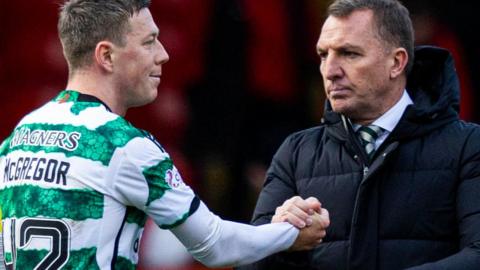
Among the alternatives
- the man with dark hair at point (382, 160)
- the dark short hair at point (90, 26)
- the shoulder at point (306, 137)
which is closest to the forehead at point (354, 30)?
the man with dark hair at point (382, 160)

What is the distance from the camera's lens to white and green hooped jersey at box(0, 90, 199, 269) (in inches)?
145

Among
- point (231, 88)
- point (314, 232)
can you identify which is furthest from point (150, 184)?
point (231, 88)

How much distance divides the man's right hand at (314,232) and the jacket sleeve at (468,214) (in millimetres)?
329

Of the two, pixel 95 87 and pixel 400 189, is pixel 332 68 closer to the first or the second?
pixel 400 189

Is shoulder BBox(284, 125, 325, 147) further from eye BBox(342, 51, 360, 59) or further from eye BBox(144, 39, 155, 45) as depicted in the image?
eye BBox(144, 39, 155, 45)

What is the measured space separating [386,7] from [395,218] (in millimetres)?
769

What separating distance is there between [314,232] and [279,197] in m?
0.25

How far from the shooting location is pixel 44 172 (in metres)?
3.73

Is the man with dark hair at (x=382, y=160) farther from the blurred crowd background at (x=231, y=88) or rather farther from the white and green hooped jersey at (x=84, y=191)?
the blurred crowd background at (x=231, y=88)

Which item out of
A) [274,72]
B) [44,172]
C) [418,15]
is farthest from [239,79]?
[44,172]

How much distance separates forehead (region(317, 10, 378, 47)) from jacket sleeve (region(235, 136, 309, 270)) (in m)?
0.40

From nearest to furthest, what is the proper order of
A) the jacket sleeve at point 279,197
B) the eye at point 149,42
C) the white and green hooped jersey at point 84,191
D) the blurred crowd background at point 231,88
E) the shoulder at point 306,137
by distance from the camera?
the white and green hooped jersey at point 84,191 < the eye at point 149,42 < the jacket sleeve at point 279,197 < the shoulder at point 306,137 < the blurred crowd background at point 231,88

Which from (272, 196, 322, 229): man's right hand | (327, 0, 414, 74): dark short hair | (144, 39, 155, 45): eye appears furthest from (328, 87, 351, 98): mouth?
(144, 39, 155, 45): eye

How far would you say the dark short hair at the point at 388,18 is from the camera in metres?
4.27
